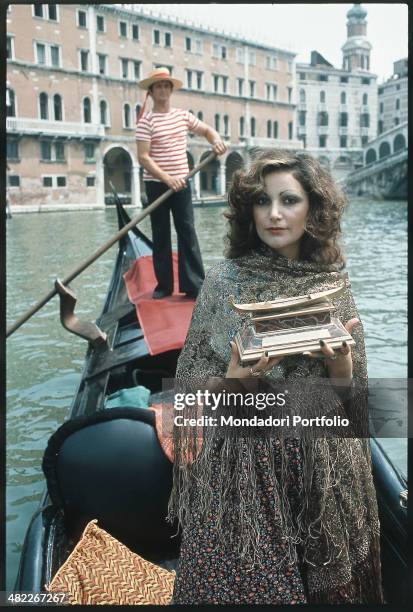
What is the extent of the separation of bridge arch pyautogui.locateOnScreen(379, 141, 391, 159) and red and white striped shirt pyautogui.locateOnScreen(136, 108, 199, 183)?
34.6ft

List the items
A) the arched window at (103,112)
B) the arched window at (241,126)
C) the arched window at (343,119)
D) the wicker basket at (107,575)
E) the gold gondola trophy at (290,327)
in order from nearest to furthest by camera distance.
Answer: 1. the gold gondola trophy at (290,327)
2. the wicker basket at (107,575)
3. the arched window at (241,126)
4. the arched window at (103,112)
5. the arched window at (343,119)

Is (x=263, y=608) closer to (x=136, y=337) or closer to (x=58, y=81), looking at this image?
(x=136, y=337)

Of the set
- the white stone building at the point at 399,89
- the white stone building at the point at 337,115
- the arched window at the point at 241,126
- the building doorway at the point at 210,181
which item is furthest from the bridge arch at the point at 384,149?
the white stone building at the point at 399,89

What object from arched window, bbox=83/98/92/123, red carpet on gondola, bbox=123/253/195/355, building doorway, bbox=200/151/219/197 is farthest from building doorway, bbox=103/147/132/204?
red carpet on gondola, bbox=123/253/195/355

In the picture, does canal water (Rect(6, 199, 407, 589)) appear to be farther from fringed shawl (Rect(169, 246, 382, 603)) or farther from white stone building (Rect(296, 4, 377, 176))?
white stone building (Rect(296, 4, 377, 176))

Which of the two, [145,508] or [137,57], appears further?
[137,57]

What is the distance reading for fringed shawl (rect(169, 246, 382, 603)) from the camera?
536mm

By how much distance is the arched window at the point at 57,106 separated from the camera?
33.2ft

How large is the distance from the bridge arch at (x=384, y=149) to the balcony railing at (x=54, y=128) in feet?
15.3

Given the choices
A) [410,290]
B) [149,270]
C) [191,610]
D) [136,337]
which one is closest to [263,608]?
[191,610]

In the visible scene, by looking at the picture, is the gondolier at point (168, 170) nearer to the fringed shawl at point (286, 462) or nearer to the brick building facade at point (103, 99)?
the fringed shawl at point (286, 462)

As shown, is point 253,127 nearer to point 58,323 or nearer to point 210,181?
point 210,181

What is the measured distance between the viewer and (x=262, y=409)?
21.5 inches

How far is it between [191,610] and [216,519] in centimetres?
8
